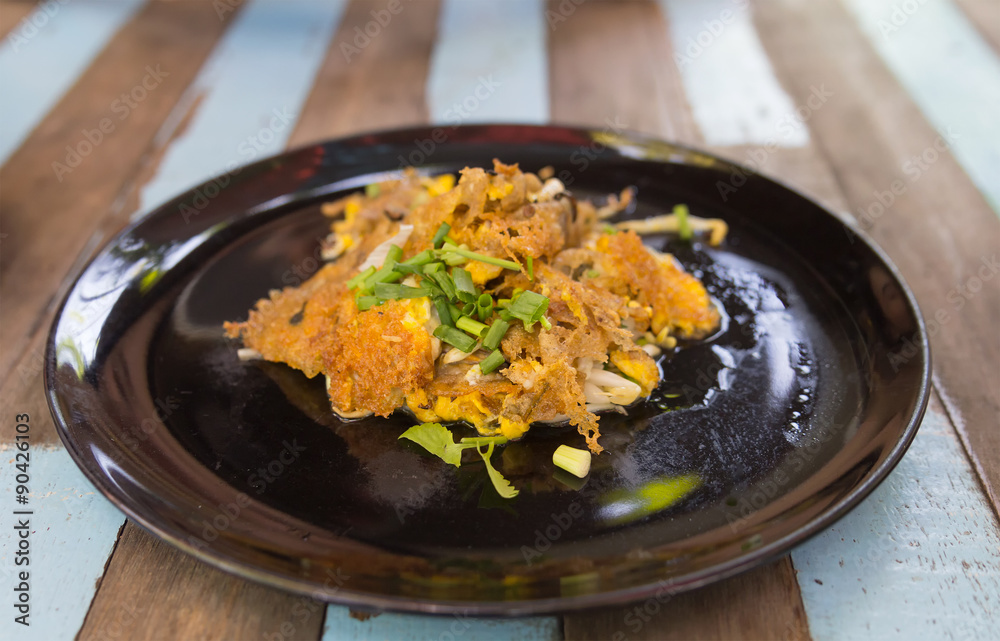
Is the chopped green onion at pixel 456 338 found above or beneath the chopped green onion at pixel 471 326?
beneath

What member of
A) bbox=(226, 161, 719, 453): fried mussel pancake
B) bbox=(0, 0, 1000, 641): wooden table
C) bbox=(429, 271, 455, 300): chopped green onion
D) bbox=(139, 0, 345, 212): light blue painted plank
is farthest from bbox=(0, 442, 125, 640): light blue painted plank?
bbox=(139, 0, 345, 212): light blue painted plank

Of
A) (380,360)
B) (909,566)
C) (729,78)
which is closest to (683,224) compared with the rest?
(380,360)

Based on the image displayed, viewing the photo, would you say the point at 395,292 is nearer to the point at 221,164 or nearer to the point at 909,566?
the point at 909,566

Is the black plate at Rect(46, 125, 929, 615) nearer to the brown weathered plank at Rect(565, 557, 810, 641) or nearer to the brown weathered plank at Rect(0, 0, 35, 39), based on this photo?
the brown weathered plank at Rect(565, 557, 810, 641)

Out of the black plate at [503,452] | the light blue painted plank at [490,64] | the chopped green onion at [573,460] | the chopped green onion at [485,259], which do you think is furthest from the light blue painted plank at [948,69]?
the chopped green onion at [573,460]

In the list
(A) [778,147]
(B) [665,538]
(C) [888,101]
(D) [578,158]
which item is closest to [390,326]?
(B) [665,538]

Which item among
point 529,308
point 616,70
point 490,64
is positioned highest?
point 529,308

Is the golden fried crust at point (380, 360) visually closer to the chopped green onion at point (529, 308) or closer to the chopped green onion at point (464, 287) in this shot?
the chopped green onion at point (464, 287)
